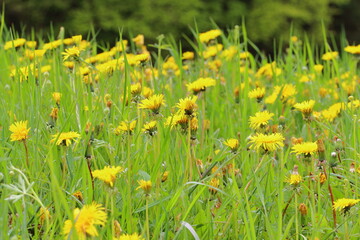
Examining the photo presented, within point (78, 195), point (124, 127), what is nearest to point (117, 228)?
point (78, 195)

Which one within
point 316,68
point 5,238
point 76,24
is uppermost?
point 5,238

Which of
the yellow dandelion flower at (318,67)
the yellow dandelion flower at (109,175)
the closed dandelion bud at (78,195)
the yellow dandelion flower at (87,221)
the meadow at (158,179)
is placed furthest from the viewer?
the yellow dandelion flower at (318,67)

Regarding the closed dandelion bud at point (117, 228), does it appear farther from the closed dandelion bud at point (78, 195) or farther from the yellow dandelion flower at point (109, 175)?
the closed dandelion bud at point (78, 195)

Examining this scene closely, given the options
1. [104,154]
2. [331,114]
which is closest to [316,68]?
[331,114]

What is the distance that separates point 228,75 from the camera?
9.09ft

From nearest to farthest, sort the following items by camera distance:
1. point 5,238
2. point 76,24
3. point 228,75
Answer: point 5,238
point 228,75
point 76,24

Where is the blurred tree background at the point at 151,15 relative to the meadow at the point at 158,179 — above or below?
below

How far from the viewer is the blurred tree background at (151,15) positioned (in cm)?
825

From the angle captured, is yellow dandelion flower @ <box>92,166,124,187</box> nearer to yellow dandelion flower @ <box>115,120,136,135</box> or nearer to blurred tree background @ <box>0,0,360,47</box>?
yellow dandelion flower @ <box>115,120,136,135</box>

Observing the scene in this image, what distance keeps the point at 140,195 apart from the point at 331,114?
2.39 feet

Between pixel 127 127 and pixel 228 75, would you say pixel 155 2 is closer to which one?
pixel 228 75

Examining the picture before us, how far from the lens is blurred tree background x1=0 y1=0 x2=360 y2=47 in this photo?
8.25 metres

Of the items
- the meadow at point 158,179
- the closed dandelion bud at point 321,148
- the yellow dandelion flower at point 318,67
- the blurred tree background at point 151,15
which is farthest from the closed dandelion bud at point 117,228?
the blurred tree background at point 151,15

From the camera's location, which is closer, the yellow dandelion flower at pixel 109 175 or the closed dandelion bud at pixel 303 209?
the yellow dandelion flower at pixel 109 175
